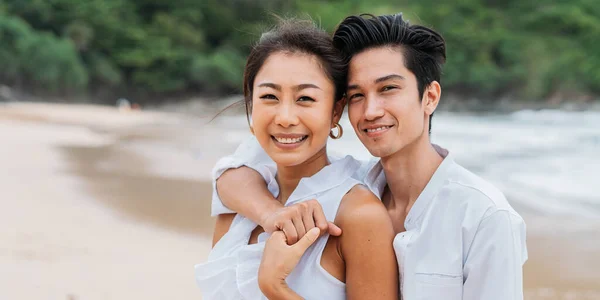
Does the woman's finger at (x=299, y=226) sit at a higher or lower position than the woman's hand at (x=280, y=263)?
higher

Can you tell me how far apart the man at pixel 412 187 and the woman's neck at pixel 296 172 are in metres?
0.05

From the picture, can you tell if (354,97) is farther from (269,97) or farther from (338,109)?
(269,97)

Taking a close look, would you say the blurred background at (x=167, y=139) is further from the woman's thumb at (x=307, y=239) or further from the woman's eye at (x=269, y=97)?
the woman's thumb at (x=307, y=239)

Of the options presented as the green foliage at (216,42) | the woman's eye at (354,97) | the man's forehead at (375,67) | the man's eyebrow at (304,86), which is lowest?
the green foliage at (216,42)

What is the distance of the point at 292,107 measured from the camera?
1.63 meters

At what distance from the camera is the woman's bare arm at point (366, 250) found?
5.02 ft

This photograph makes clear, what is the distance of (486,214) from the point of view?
1541 millimetres

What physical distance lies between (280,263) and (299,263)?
0.10 meters

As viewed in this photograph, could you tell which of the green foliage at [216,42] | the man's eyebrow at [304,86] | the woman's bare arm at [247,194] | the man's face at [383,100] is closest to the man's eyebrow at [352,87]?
the man's face at [383,100]

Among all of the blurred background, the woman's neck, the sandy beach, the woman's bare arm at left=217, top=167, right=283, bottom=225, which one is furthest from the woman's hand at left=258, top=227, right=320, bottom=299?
the sandy beach

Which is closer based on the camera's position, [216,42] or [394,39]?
[394,39]

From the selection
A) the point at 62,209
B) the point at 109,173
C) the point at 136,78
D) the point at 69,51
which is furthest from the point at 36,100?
the point at 62,209

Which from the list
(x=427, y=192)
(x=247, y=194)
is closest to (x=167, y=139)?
(x=247, y=194)

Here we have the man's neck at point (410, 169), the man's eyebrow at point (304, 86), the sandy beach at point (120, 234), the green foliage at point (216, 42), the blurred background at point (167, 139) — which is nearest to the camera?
the man's eyebrow at point (304, 86)
